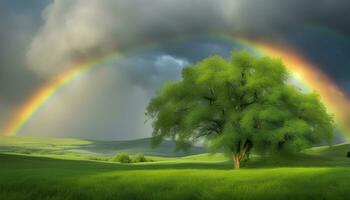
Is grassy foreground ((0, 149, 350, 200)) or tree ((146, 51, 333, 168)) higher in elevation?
tree ((146, 51, 333, 168))

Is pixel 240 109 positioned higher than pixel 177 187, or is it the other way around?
pixel 240 109

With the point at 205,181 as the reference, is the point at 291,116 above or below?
above

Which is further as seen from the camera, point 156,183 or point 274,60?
point 274,60

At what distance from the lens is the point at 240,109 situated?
53.7 meters

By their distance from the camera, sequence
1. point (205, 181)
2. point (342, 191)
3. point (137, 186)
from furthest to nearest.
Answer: point (205, 181)
point (137, 186)
point (342, 191)

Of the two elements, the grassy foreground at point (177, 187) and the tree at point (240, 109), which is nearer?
the grassy foreground at point (177, 187)

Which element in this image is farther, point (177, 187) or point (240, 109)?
point (240, 109)

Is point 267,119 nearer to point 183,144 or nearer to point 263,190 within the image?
point 183,144

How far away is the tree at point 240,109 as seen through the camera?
167ft

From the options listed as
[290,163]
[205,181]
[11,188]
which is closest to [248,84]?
[290,163]

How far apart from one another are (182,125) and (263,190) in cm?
3245

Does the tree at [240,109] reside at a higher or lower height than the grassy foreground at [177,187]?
higher

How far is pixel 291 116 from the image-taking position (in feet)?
175

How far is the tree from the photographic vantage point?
5078cm
